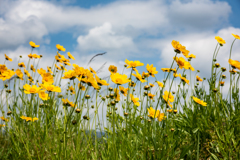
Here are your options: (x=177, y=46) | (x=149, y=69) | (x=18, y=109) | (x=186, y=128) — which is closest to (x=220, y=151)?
(x=186, y=128)

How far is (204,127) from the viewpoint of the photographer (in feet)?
6.33

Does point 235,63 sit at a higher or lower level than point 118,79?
higher

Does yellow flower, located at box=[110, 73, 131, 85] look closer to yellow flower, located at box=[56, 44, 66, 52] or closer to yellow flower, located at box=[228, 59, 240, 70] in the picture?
yellow flower, located at box=[228, 59, 240, 70]

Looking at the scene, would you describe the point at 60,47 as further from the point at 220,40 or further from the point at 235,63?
the point at 235,63

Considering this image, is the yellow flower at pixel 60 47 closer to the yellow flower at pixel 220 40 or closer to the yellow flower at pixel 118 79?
the yellow flower at pixel 118 79

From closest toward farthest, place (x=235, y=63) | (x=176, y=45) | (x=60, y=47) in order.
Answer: (x=176, y=45) < (x=235, y=63) < (x=60, y=47)

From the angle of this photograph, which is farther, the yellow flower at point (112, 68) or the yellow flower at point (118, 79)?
the yellow flower at point (112, 68)

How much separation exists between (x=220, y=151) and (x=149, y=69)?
99cm

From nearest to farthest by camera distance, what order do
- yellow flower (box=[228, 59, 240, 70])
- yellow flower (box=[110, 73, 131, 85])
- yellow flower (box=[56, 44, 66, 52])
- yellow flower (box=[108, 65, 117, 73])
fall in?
1. yellow flower (box=[110, 73, 131, 85])
2. yellow flower (box=[108, 65, 117, 73])
3. yellow flower (box=[228, 59, 240, 70])
4. yellow flower (box=[56, 44, 66, 52])

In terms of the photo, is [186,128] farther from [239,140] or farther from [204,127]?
[239,140]

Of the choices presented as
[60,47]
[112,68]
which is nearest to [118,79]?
[112,68]

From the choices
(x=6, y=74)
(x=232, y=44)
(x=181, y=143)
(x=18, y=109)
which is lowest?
(x=181, y=143)

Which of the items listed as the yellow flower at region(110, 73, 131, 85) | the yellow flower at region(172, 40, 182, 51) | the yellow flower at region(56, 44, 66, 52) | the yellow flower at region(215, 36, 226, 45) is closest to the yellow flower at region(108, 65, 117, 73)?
the yellow flower at region(110, 73, 131, 85)

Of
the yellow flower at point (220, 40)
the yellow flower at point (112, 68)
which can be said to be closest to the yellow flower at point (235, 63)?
the yellow flower at point (220, 40)
